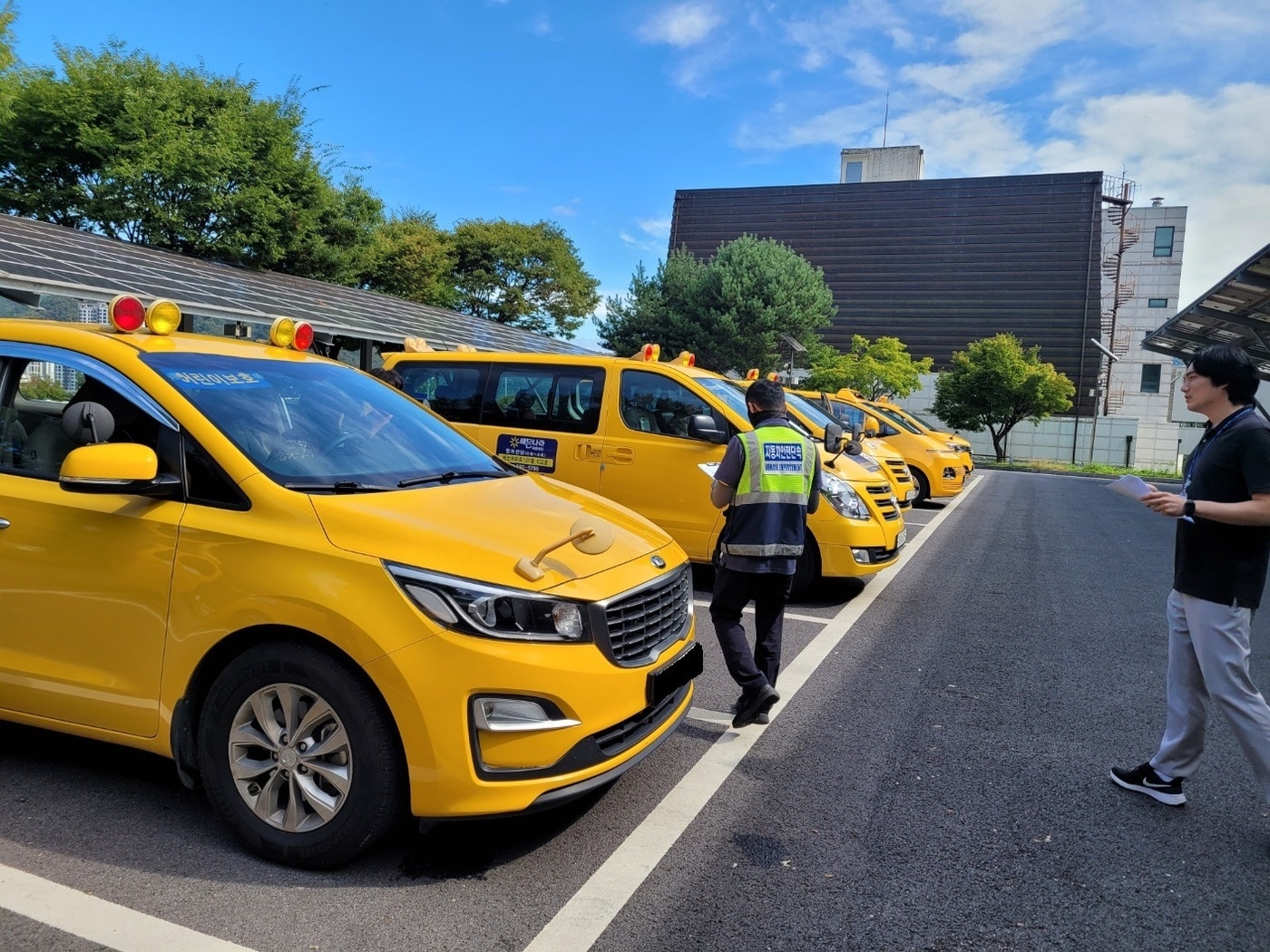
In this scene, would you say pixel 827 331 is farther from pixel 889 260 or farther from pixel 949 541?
pixel 949 541

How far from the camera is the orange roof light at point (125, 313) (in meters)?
3.59

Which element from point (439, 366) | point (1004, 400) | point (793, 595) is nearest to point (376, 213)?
point (1004, 400)

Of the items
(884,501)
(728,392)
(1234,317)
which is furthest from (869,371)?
A: (728,392)

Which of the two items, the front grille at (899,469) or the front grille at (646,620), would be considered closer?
the front grille at (646,620)

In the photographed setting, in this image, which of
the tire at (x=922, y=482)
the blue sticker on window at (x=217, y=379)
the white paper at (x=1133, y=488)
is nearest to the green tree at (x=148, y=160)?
the tire at (x=922, y=482)

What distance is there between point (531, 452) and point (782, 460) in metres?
3.83

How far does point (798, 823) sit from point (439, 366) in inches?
234

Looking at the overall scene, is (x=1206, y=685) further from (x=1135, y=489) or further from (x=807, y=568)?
(x=807, y=568)

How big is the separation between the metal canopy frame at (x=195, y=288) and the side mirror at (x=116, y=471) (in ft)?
22.9

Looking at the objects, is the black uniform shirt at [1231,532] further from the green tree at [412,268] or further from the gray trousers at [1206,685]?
the green tree at [412,268]

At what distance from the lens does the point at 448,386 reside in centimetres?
819

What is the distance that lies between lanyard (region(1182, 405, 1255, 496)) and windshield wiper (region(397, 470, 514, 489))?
286 cm

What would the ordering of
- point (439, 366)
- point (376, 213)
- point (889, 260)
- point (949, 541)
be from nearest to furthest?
point (439, 366) < point (949, 541) < point (376, 213) < point (889, 260)

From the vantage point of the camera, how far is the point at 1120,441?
142 ft
